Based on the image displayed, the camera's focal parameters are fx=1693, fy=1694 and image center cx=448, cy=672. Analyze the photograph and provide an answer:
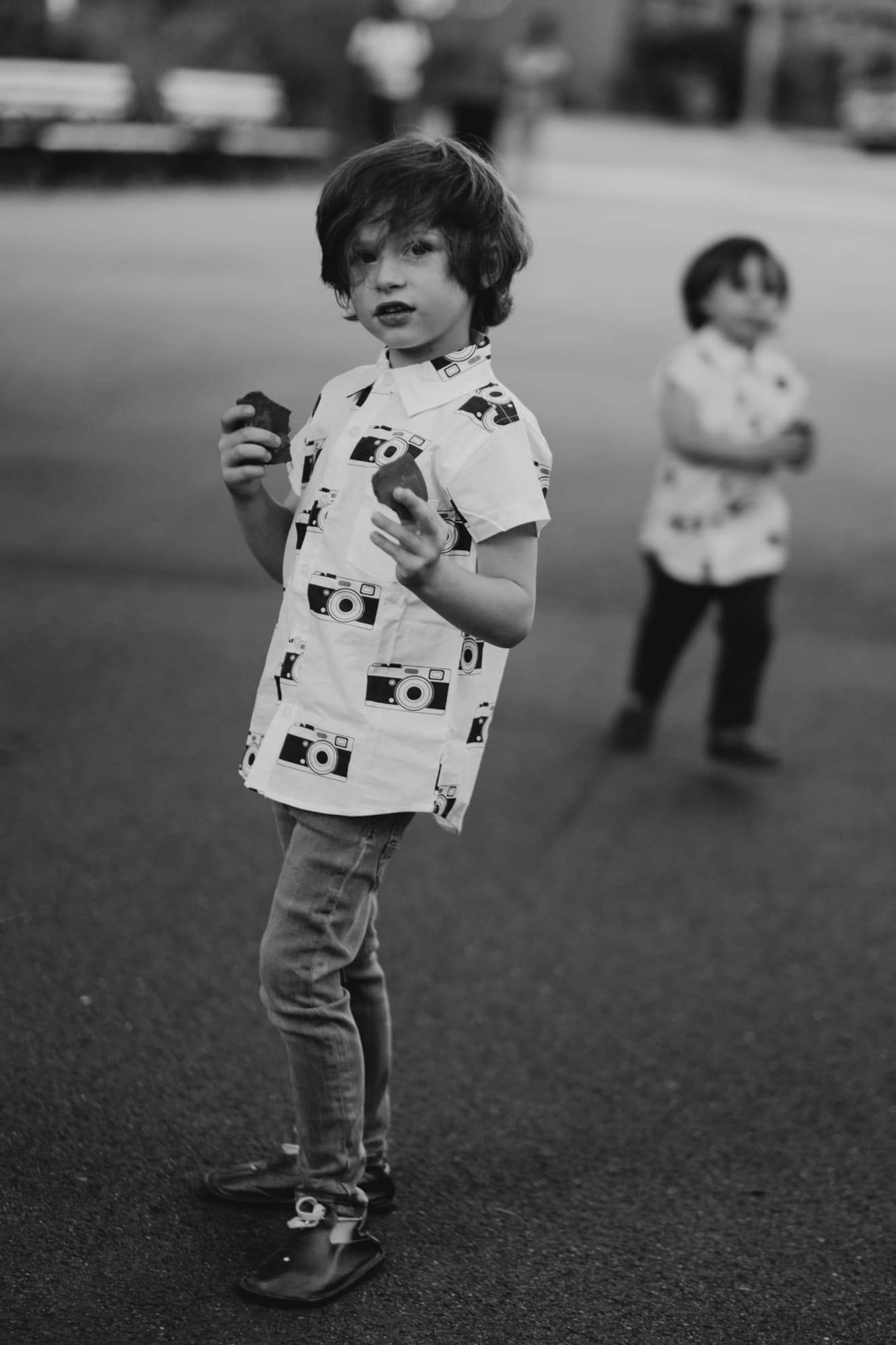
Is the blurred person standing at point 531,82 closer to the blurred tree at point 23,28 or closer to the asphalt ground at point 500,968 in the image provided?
the blurred tree at point 23,28

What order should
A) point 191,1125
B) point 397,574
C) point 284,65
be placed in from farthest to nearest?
point 284,65 → point 191,1125 → point 397,574

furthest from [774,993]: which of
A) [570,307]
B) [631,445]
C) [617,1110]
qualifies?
[570,307]

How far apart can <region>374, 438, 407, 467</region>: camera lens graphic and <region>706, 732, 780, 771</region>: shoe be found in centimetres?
297

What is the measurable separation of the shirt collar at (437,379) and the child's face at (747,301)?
249 cm

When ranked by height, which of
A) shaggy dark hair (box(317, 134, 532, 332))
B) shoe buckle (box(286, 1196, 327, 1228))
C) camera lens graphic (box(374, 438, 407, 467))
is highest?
shaggy dark hair (box(317, 134, 532, 332))

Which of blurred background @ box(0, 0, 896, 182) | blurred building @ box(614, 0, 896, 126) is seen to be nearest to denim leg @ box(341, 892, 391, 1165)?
blurred background @ box(0, 0, 896, 182)

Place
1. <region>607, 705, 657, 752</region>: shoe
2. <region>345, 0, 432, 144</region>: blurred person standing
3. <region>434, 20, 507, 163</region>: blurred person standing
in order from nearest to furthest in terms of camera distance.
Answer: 1. <region>607, 705, 657, 752</region>: shoe
2. <region>345, 0, 432, 144</region>: blurred person standing
3. <region>434, 20, 507, 163</region>: blurred person standing

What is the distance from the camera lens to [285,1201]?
9.27ft

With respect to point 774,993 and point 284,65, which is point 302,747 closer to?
point 774,993

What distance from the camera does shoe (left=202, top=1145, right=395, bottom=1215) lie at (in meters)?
2.82

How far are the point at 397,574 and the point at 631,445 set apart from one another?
301 inches

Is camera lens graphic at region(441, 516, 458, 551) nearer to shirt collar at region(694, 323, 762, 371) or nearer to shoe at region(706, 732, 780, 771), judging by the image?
shirt collar at region(694, 323, 762, 371)

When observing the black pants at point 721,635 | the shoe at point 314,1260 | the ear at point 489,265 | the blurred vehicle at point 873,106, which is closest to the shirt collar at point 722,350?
the black pants at point 721,635

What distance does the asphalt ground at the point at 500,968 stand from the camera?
2686mm
